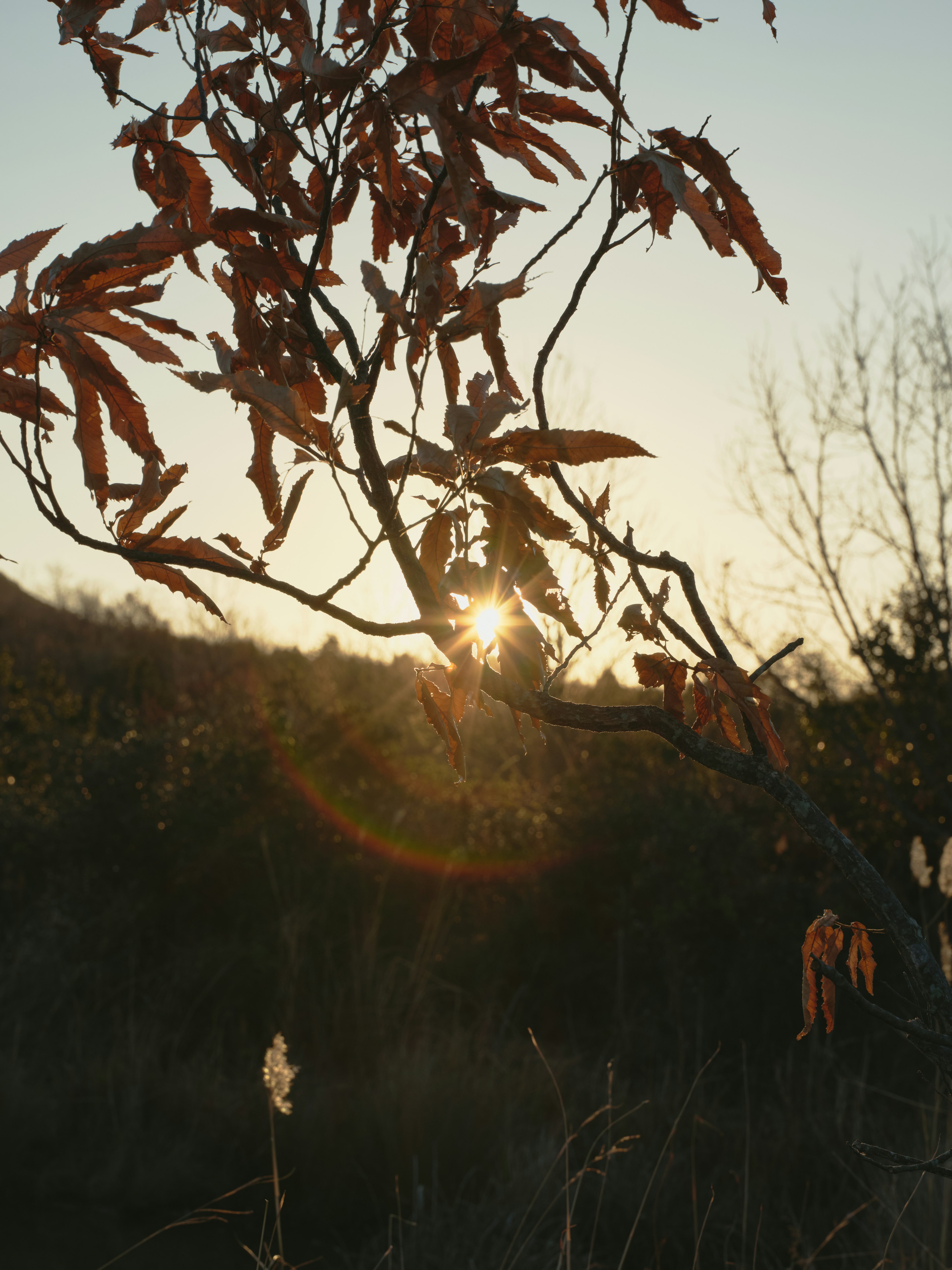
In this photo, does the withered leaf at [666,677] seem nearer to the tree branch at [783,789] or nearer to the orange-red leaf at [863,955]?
the tree branch at [783,789]

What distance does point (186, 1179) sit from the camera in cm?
354

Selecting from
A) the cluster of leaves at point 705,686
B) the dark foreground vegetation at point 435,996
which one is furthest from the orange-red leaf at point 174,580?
the dark foreground vegetation at point 435,996

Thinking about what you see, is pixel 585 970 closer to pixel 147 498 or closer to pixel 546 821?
pixel 546 821

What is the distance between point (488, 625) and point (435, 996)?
15.0 feet

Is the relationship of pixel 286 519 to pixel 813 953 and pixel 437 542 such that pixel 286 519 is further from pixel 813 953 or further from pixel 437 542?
pixel 813 953

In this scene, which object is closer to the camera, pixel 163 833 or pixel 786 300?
pixel 786 300

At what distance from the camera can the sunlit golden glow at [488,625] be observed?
0.89 metres

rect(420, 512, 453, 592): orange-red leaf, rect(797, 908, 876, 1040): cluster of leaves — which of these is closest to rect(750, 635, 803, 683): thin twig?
Result: rect(797, 908, 876, 1040): cluster of leaves

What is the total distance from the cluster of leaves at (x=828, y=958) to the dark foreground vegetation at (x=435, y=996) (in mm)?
1458

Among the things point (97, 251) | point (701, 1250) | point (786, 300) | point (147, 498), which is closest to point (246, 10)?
point (97, 251)

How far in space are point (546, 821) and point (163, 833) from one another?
2471 millimetres

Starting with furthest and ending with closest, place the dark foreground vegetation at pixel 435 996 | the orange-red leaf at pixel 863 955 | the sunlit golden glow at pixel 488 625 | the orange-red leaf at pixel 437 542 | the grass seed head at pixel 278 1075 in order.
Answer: the dark foreground vegetation at pixel 435 996 < the grass seed head at pixel 278 1075 < the orange-red leaf at pixel 863 955 < the orange-red leaf at pixel 437 542 < the sunlit golden glow at pixel 488 625

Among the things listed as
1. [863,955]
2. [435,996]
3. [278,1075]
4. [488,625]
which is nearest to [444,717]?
[488,625]

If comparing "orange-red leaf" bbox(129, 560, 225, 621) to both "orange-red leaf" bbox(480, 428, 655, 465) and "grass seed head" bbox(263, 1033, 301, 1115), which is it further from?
"grass seed head" bbox(263, 1033, 301, 1115)
